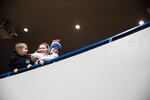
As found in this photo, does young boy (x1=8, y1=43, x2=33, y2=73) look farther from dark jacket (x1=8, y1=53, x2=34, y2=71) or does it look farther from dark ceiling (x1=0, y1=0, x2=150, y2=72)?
dark ceiling (x1=0, y1=0, x2=150, y2=72)

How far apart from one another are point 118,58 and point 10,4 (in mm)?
2857

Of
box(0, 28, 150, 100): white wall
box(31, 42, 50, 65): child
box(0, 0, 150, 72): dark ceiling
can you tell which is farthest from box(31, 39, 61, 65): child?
box(0, 0, 150, 72): dark ceiling

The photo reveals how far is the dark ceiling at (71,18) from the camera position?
15.4 feet

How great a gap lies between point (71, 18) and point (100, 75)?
9.25 ft

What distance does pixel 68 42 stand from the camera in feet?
18.0

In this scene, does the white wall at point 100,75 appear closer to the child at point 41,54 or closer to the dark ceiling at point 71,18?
the child at point 41,54

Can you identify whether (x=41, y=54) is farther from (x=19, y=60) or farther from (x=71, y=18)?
(x=71, y=18)

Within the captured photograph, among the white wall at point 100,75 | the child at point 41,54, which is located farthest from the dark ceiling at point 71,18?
the white wall at point 100,75

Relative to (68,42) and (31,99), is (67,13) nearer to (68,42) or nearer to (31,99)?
(68,42)

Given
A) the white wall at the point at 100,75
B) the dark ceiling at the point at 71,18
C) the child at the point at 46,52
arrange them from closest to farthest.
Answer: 1. the white wall at the point at 100,75
2. the child at the point at 46,52
3. the dark ceiling at the point at 71,18

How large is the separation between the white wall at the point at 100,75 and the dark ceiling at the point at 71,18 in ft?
7.68

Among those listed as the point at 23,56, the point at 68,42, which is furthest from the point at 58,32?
the point at 23,56

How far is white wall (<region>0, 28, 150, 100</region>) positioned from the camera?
2121 millimetres

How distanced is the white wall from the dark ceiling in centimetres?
234
